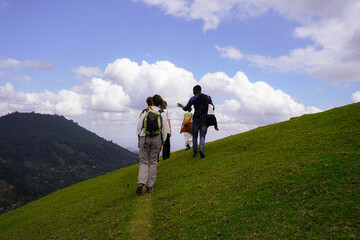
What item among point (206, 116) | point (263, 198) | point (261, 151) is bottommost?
point (263, 198)

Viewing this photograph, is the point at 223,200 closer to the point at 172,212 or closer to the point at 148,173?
the point at 172,212

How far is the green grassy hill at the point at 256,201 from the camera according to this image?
5660 millimetres

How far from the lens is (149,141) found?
1015 cm

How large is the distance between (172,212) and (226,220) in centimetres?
208

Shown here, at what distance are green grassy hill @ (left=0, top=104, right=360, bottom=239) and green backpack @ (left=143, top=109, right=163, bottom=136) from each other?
2638 millimetres

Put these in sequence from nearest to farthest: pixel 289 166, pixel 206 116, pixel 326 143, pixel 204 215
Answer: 1. pixel 204 215
2. pixel 289 166
3. pixel 326 143
4. pixel 206 116

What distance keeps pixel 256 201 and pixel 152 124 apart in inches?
200

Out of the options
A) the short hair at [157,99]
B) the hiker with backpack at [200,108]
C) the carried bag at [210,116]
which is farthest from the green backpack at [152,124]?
the carried bag at [210,116]

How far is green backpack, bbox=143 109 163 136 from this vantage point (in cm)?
991

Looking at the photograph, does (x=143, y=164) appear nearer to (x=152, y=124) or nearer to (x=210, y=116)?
(x=152, y=124)

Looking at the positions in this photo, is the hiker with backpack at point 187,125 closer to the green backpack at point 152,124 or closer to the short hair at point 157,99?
the short hair at point 157,99

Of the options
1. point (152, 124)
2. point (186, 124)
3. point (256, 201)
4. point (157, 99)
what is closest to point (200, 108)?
point (157, 99)

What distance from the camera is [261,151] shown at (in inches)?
467

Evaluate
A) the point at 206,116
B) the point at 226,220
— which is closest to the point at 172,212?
the point at 226,220
